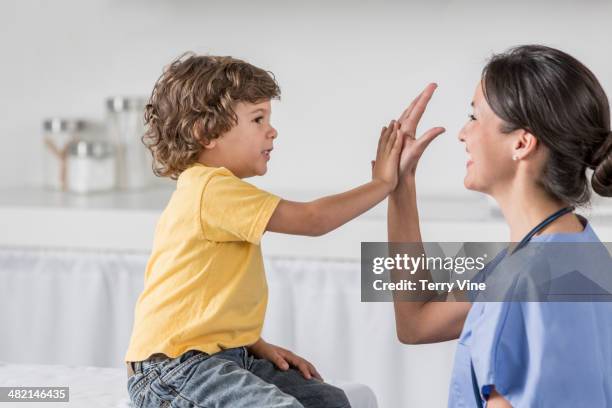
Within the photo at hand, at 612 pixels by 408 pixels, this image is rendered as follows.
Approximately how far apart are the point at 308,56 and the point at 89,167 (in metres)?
0.66

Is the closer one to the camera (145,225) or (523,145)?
(523,145)

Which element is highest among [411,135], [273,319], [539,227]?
[411,135]

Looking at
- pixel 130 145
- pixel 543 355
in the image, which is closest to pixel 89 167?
pixel 130 145

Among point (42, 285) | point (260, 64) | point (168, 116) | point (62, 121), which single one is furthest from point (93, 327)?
point (168, 116)

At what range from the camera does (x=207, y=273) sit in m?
1.35

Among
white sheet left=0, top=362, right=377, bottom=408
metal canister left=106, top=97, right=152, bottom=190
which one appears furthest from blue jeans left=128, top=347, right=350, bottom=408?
metal canister left=106, top=97, right=152, bottom=190

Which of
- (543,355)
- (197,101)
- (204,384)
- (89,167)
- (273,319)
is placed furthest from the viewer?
(89,167)

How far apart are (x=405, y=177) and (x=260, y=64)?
A: 136 cm

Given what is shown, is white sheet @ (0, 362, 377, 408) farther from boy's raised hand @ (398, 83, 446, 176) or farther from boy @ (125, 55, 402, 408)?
boy's raised hand @ (398, 83, 446, 176)

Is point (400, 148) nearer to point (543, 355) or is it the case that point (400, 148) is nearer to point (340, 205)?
point (340, 205)

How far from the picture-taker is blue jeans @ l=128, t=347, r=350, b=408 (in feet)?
4.17

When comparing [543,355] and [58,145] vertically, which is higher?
[58,145]

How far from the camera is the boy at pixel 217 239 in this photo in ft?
4.35

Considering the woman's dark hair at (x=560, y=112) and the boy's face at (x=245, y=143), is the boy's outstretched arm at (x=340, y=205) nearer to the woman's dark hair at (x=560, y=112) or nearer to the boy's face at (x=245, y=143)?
the boy's face at (x=245, y=143)
